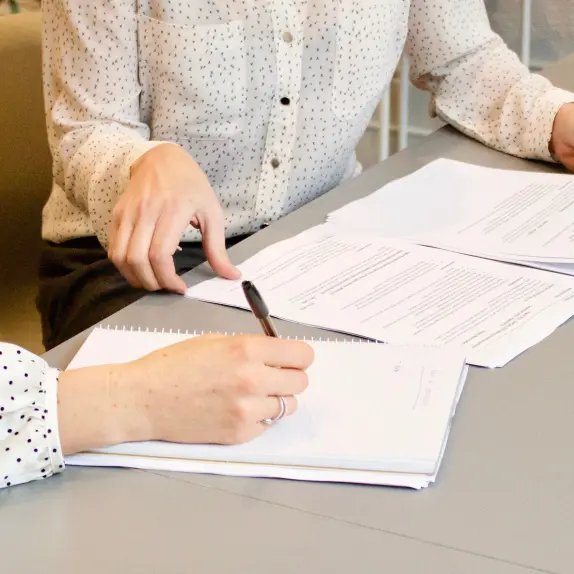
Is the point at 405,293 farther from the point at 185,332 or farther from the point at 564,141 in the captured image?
the point at 564,141

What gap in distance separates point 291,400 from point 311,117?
652mm

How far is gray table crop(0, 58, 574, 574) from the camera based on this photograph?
54 cm

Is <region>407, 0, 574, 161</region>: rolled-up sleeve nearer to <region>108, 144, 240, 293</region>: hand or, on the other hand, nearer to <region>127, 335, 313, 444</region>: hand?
<region>108, 144, 240, 293</region>: hand

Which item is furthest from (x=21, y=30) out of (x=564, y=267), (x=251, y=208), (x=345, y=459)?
(x=345, y=459)

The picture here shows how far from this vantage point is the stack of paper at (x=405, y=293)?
0.79 meters

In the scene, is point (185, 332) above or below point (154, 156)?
below

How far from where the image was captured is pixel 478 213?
1044 mm

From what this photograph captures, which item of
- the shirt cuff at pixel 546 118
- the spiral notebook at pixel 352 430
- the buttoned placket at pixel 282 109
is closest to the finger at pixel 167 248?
the spiral notebook at pixel 352 430

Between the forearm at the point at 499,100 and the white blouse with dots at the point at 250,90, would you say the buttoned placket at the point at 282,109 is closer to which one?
the white blouse with dots at the point at 250,90

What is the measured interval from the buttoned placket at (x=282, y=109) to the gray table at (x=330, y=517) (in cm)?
59

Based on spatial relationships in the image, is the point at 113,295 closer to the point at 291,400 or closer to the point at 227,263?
the point at 227,263

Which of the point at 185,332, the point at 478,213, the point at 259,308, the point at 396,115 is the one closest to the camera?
the point at 259,308

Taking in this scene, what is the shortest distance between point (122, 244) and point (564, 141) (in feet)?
2.02

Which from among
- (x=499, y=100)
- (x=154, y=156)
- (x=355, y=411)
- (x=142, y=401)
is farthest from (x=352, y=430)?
(x=499, y=100)
